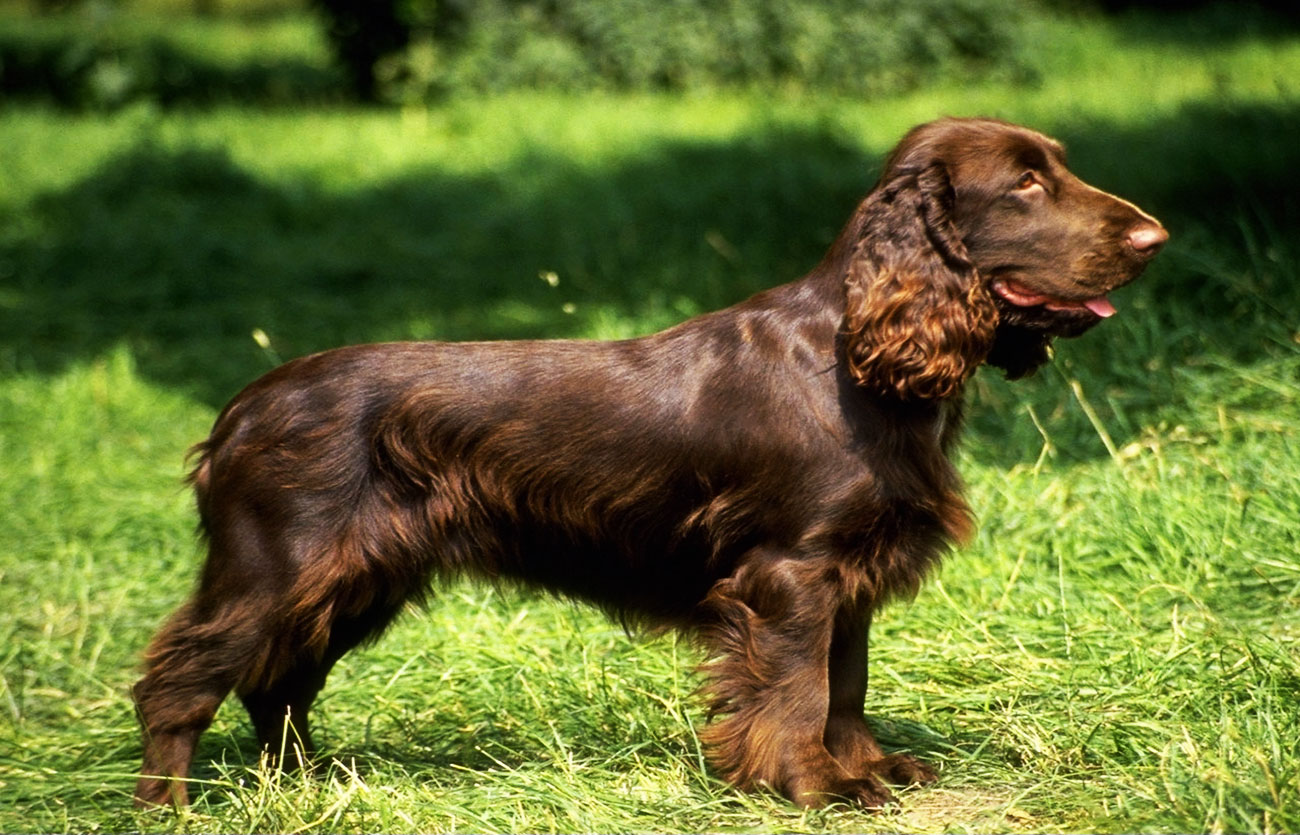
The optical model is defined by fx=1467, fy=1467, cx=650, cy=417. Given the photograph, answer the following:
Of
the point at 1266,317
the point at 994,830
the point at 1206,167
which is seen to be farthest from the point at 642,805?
the point at 1206,167

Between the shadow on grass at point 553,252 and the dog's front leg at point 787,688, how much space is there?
227cm

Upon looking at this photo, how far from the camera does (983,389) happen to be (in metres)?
5.65

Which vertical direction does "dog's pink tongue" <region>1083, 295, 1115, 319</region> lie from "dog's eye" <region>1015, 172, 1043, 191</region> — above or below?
below

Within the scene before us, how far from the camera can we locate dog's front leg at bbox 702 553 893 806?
317 centimetres

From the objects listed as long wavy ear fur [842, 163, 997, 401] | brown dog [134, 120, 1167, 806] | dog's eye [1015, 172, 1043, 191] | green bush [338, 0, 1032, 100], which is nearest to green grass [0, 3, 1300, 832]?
brown dog [134, 120, 1167, 806]

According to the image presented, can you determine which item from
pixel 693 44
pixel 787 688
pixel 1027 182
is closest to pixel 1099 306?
pixel 1027 182

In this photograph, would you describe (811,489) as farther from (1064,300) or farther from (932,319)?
(1064,300)

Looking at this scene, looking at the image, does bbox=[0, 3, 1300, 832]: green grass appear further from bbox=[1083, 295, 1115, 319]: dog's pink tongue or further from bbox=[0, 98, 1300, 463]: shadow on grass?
bbox=[1083, 295, 1115, 319]: dog's pink tongue

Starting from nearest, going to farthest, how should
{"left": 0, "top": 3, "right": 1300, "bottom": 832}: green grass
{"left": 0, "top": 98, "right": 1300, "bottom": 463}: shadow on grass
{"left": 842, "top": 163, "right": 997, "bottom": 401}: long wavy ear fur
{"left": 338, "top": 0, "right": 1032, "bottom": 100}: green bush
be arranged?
{"left": 842, "top": 163, "right": 997, "bottom": 401}: long wavy ear fur, {"left": 0, "top": 3, "right": 1300, "bottom": 832}: green grass, {"left": 0, "top": 98, "right": 1300, "bottom": 463}: shadow on grass, {"left": 338, "top": 0, "right": 1032, "bottom": 100}: green bush

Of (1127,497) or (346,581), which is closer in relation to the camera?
(346,581)

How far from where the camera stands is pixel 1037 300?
10.6 feet

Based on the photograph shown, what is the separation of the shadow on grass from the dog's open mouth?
2.00 metres

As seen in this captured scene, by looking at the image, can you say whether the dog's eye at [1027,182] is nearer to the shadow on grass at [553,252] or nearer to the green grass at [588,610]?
the green grass at [588,610]

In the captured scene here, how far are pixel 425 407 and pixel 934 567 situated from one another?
3.99 ft
